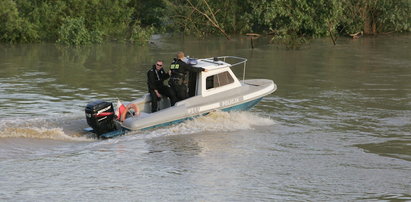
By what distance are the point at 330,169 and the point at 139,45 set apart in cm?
2460

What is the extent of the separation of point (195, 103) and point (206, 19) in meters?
21.7

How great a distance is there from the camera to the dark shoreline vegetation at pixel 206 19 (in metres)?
33.8

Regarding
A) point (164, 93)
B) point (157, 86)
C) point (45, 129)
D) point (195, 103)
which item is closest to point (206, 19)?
point (164, 93)

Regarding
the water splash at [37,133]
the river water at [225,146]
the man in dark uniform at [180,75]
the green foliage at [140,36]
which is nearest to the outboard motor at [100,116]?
the river water at [225,146]

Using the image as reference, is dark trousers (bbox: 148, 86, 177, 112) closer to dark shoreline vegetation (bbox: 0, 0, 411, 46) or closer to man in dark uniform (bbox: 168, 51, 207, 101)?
man in dark uniform (bbox: 168, 51, 207, 101)

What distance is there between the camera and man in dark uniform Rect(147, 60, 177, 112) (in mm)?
16047

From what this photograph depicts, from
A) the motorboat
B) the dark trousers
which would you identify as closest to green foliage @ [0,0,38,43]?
the motorboat

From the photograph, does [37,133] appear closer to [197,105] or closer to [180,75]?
[180,75]

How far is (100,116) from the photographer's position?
48.3 ft

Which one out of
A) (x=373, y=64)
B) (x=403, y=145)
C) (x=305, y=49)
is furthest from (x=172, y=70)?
(x=305, y=49)

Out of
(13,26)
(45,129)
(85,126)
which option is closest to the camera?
(45,129)

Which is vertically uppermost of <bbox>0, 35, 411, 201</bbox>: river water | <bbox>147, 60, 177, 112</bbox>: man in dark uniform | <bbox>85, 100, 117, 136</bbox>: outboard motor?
<bbox>147, 60, 177, 112</bbox>: man in dark uniform

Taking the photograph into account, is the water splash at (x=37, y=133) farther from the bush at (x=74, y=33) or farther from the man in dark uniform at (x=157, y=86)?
the bush at (x=74, y=33)

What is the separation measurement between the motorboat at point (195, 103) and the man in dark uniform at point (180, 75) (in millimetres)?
209
